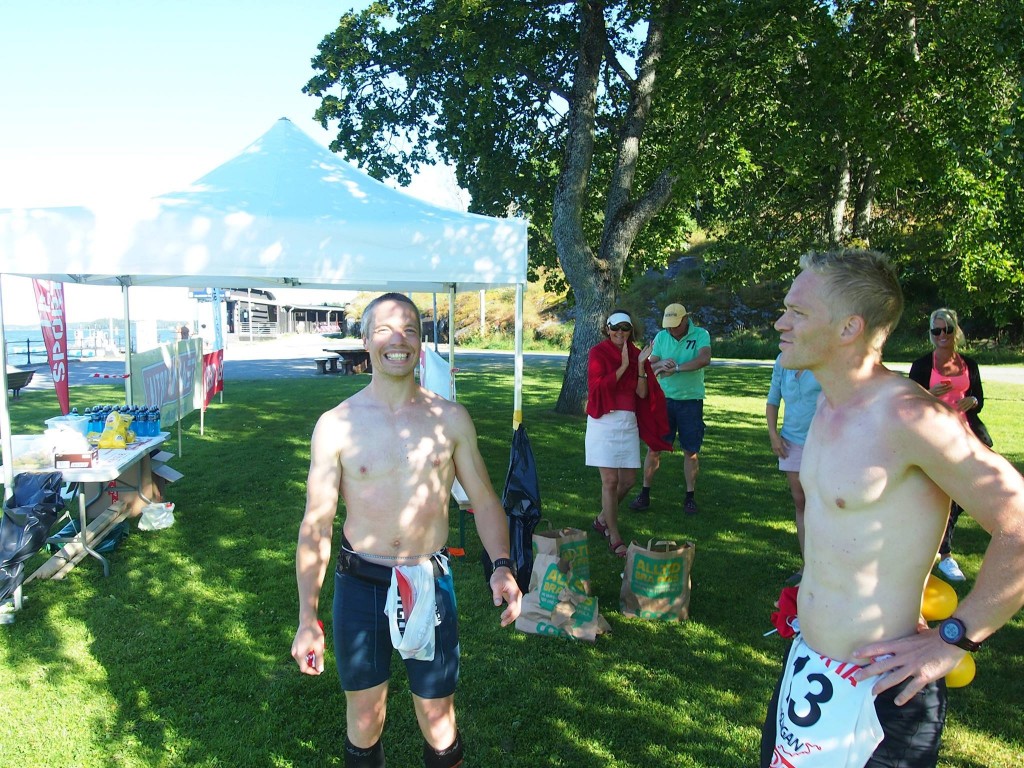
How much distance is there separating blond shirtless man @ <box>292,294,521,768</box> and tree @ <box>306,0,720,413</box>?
28.4ft

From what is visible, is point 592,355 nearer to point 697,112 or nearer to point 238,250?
point 238,250

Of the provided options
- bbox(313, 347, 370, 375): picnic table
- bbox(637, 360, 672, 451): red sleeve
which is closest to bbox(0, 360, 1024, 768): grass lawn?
bbox(637, 360, 672, 451): red sleeve

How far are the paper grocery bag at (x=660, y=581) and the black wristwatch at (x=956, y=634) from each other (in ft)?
9.29

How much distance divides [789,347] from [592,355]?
360cm

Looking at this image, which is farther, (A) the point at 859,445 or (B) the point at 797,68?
(B) the point at 797,68

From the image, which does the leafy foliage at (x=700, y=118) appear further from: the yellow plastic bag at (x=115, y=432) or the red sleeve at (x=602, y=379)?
the yellow plastic bag at (x=115, y=432)

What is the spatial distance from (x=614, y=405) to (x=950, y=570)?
264 cm

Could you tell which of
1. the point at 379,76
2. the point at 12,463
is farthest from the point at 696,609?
the point at 379,76

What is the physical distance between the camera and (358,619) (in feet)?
7.86

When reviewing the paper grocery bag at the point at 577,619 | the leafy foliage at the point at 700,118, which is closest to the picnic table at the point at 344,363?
the leafy foliage at the point at 700,118

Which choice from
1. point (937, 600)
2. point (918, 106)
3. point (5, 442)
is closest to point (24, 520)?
point (5, 442)

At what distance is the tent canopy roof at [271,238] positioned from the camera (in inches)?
175

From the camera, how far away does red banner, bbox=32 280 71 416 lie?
7812 mm

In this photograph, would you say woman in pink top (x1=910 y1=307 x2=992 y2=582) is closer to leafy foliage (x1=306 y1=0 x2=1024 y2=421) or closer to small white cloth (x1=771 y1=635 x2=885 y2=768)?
leafy foliage (x1=306 y1=0 x2=1024 y2=421)
